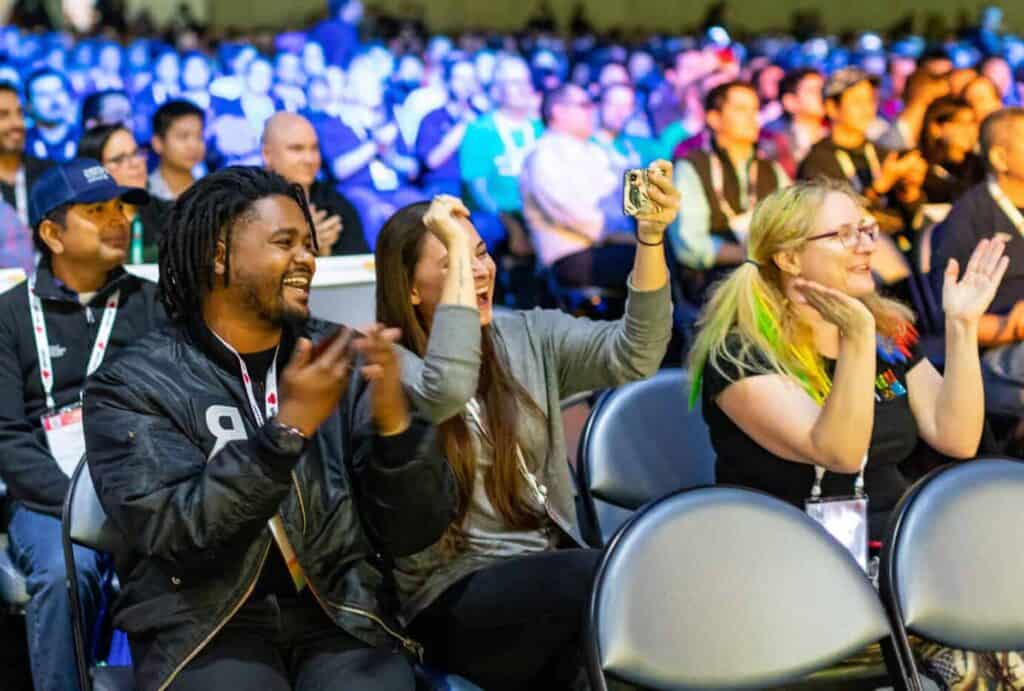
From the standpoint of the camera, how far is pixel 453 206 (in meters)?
2.59

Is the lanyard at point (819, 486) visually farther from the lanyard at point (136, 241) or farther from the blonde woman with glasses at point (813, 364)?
the lanyard at point (136, 241)

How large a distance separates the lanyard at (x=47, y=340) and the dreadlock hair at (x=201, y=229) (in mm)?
913

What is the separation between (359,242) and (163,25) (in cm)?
1197

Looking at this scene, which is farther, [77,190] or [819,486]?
[77,190]

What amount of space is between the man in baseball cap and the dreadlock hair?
2.41 ft

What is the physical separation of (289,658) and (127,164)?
9.70ft

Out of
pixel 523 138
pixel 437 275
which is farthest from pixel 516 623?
pixel 523 138

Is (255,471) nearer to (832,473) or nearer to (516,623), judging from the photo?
(516,623)

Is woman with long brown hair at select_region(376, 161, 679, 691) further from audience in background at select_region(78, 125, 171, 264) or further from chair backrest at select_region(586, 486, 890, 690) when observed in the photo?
audience in background at select_region(78, 125, 171, 264)

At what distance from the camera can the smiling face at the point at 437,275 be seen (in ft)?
9.05

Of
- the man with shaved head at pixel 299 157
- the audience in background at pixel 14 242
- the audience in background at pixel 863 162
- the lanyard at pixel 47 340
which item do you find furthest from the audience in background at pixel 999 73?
the lanyard at pixel 47 340

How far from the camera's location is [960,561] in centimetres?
246

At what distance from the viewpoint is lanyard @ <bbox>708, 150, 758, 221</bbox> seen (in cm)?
635

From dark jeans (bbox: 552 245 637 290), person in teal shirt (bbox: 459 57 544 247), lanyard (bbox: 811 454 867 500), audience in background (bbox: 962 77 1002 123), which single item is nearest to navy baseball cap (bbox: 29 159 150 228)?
lanyard (bbox: 811 454 867 500)
